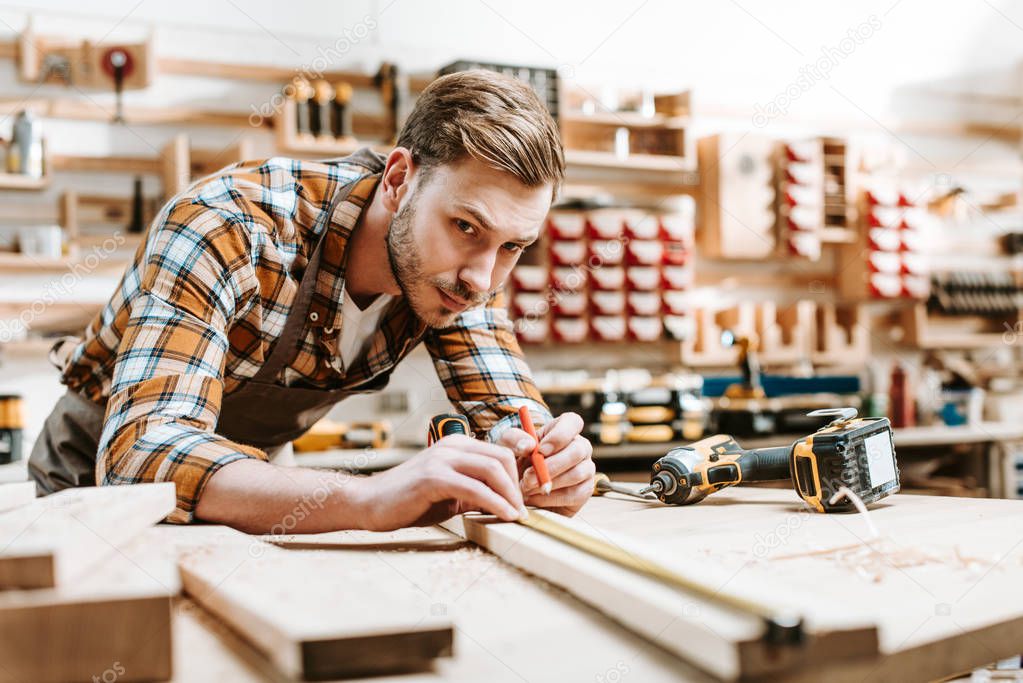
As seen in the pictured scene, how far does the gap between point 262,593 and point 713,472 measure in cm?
81

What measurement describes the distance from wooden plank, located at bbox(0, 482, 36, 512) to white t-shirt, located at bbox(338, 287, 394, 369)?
802 millimetres

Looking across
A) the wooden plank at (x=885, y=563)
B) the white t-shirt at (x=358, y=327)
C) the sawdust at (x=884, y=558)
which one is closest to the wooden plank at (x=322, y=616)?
the wooden plank at (x=885, y=563)

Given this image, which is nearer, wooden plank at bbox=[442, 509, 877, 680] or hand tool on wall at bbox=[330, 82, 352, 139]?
wooden plank at bbox=[442, 509, 877, 680]

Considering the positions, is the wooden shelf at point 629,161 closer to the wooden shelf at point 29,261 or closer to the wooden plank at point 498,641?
the wooden shelf at point 29,261

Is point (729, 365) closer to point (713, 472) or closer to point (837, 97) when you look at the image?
point (837, 97)

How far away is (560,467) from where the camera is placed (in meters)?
1.26

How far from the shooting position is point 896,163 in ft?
15.4

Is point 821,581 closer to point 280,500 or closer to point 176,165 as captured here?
point 280,500

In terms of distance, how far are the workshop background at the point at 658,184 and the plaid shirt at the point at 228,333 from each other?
1665mm

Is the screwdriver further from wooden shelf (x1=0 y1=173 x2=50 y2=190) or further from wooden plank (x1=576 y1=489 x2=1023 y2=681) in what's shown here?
wooden shelf (x1=0 y1=173 x2=50 y2=190)

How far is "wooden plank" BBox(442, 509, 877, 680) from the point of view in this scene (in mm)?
565

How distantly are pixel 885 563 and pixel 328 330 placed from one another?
1031 mm

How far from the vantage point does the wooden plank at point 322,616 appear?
557 millimetres

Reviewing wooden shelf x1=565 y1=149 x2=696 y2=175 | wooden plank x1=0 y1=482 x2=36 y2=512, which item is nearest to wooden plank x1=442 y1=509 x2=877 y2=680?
wooden plank x1=0 y1=482 x2=36 y2=512
